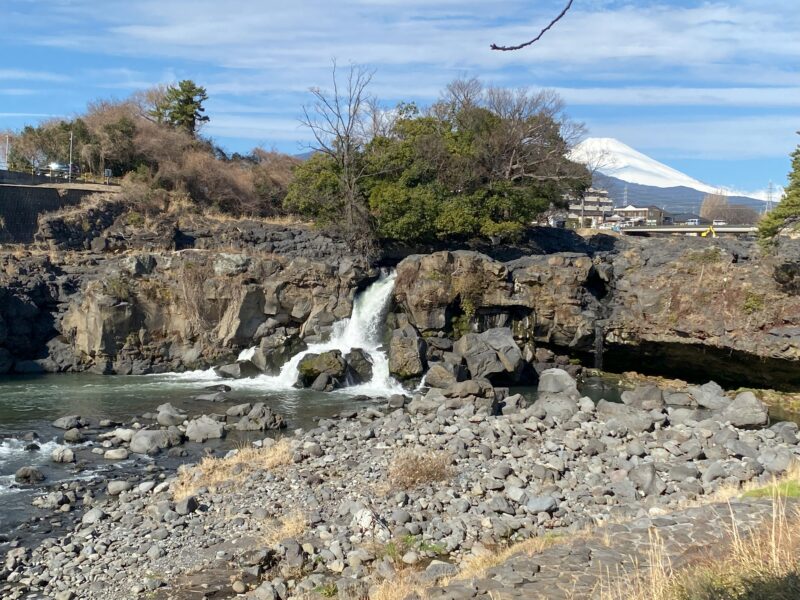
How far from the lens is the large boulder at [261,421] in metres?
21.5

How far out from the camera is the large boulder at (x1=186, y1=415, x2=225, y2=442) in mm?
20406

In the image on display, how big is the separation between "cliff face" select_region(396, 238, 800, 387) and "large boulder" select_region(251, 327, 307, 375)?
486cm

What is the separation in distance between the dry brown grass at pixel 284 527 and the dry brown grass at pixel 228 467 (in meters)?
2.52

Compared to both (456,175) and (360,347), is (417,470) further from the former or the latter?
(456,175)

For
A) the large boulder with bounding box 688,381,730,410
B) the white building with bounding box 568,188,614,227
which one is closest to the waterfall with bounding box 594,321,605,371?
the large boulder with bounding box 688,381,730,410

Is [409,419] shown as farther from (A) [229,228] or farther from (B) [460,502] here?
(A) [229,228]

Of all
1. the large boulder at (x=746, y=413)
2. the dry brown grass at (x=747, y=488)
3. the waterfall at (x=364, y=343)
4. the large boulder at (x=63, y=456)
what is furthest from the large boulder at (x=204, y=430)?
the large boulder at (x=746, y=413)

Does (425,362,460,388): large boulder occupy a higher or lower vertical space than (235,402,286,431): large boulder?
higher

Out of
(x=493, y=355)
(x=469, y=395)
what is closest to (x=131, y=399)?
(x=469, y=395)

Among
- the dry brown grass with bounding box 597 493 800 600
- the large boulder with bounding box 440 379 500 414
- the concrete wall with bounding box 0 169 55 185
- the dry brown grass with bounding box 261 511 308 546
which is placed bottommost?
the dry brown grass with bounding box 261 511 308 546

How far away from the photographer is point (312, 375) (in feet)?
92.4

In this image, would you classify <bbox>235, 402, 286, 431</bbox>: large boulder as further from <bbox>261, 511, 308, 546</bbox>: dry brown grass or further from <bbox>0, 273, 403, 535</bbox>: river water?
<bbox>261, 511, 308, 546</bbox>: dry brown grass

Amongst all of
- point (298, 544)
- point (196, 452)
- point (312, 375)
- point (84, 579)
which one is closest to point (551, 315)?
point (312, 375)

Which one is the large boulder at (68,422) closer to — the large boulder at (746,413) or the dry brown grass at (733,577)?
the dry brown grass at (733,577)
